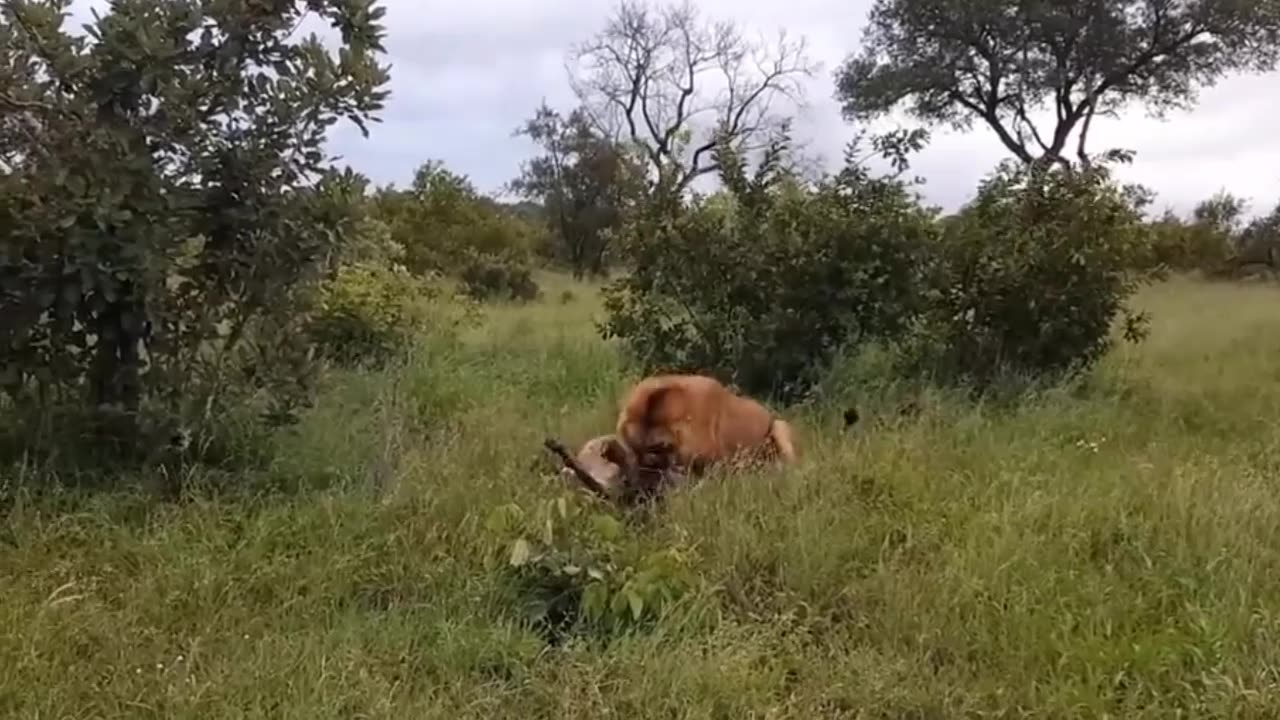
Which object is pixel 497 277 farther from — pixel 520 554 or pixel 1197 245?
pixel 1197 245

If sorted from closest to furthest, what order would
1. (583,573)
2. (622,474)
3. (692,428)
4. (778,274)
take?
(583,573) → (622,474) → (692,428) → (778,274)

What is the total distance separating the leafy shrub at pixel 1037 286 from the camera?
277 inches

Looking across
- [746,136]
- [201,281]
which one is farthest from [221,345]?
[746,136]

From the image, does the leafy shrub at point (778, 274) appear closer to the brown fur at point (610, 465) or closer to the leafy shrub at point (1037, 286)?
the leafy shrub at point (1037, 286)

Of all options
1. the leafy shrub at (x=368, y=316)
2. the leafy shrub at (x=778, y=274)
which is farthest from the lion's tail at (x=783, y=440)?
the leafy shrub at (x=368, y=316)

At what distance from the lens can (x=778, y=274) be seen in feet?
22.8

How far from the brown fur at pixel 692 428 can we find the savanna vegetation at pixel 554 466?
0.22m

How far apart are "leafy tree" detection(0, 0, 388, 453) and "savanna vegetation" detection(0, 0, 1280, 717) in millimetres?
14

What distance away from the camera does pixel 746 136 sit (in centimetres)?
823

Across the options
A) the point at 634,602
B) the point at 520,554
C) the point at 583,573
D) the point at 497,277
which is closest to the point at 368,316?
the point at 520,554

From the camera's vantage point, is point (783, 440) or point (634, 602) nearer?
point (634, 602)

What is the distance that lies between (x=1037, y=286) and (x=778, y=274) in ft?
4.76

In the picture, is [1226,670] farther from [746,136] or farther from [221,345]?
[746,136]

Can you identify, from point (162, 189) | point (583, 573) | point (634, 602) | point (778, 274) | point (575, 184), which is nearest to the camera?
point (634, 602)
